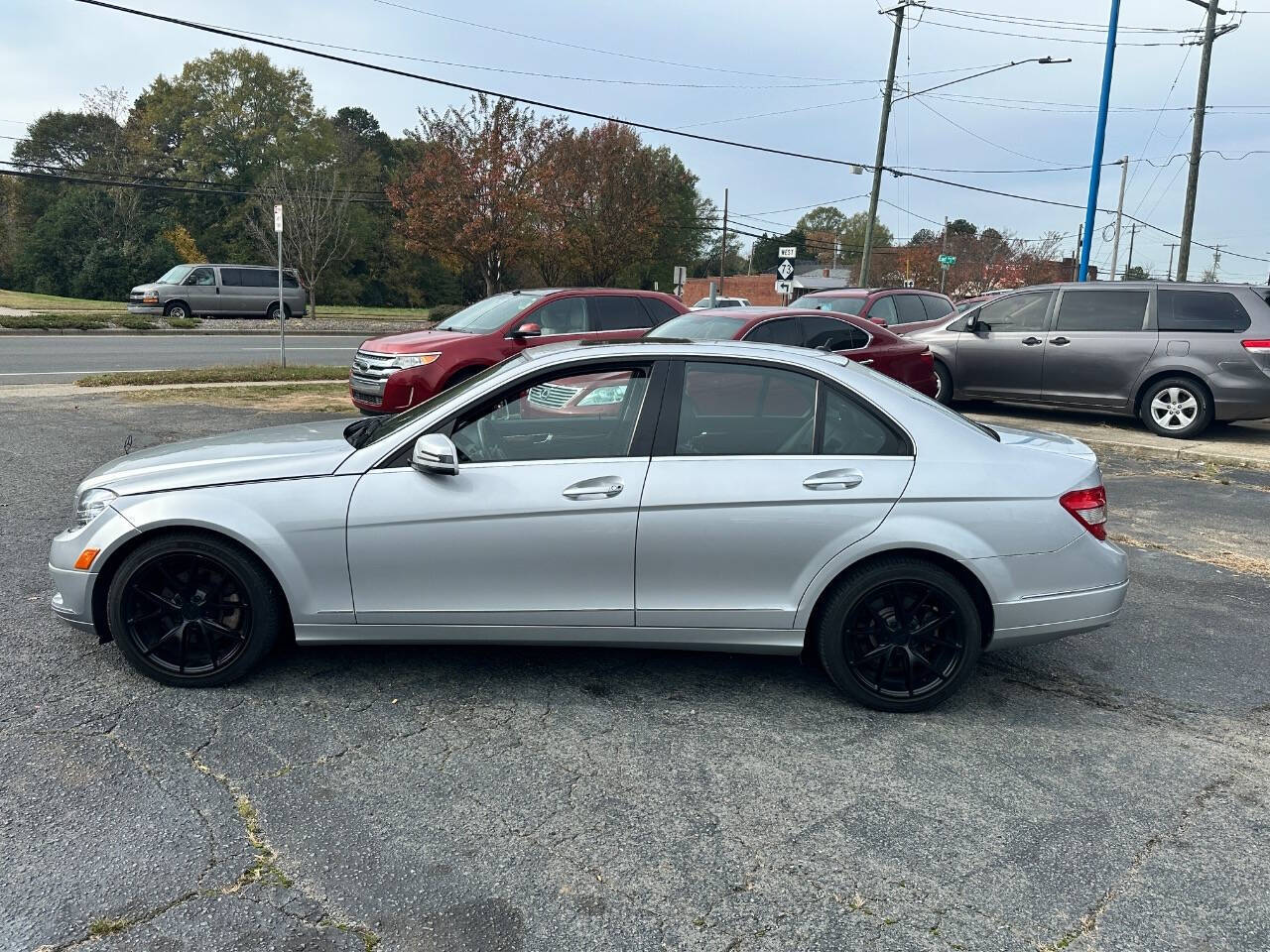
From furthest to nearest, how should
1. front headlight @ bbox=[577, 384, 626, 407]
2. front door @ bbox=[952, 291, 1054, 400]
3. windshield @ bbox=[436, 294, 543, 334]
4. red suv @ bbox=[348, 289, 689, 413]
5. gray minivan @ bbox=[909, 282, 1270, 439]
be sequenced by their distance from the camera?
front door @ bbox=[952, 291, 1054, 400], windshield @ bbox=[436, 294, 543, 334], gray minivan @ bbox=[909, 282, 1270, 439], red suv @ bbox=[348, 289, 689, 413], front headlight @ bbox=[577, 384, 626, 407]

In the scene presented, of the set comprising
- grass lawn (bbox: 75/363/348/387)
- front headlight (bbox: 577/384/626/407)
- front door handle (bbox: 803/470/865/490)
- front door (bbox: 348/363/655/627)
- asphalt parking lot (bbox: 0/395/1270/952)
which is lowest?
asphalt parking lot (bbox: 0/395/1270/952)

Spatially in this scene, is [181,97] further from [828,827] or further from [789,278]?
[828,827]

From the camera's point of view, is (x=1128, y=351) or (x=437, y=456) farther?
(x=1128, y=351)

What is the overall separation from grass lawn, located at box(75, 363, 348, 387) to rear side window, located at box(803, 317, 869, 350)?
8.52 m

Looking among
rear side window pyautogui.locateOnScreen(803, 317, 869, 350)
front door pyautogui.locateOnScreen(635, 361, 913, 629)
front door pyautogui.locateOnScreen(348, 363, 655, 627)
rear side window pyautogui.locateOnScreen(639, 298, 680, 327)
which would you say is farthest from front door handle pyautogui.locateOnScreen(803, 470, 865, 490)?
rear side window pyautogui.locateOnScreen(639, 298, 680, 327)

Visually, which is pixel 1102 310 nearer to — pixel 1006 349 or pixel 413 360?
pixel 1006 349

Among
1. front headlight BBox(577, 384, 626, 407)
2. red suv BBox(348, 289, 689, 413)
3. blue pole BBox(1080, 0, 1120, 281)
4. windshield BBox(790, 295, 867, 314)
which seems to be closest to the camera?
front headlight BBox(577, 384, 626, 407)

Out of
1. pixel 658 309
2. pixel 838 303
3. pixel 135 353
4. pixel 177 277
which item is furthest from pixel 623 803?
pixel 177 277

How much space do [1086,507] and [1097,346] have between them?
28.8 ft

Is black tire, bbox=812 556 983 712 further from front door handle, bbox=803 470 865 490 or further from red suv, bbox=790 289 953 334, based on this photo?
red suv, bbox=790 289 953 334

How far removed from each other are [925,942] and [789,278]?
24.5m

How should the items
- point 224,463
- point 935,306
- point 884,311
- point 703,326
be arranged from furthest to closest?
point 935,306 < point 884,311 < point 703,326 < point 224,463

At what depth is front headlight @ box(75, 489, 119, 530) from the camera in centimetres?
389

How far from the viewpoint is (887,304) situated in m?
14.3
